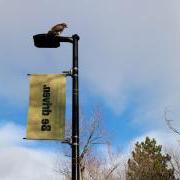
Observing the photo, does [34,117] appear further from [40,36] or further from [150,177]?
A: [150,177]

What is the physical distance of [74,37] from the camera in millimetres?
10273

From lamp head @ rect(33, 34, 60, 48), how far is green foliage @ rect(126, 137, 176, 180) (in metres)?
35.3

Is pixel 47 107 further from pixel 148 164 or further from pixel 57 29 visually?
pixel 148 164

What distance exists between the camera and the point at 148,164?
49844 millimetres

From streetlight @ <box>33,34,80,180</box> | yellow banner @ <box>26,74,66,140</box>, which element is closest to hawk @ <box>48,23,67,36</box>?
streetlight @ <box>33,34,80,180</box>

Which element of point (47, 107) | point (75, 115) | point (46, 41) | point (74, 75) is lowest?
point (75, 115)

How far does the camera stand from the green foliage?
152 feet

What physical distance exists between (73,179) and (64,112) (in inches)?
49.9

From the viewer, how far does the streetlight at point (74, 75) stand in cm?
942

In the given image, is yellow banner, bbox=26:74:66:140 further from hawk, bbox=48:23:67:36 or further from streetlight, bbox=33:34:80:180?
hawk, bbox=48:23:67:36

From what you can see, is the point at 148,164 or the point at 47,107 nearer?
the point at 47,107

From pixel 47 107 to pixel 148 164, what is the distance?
134ft

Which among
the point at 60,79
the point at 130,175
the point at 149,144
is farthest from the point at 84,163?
the point at 60,79

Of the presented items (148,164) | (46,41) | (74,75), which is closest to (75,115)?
(74,75)
